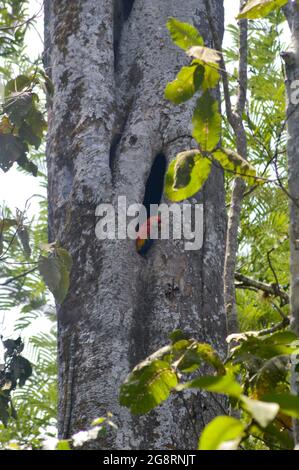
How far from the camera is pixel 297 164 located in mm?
2865

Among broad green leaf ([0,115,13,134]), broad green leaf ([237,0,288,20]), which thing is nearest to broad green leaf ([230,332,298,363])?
broad green leaf ([237,0,288,20])

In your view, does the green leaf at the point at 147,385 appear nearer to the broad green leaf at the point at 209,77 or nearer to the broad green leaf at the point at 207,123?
the broad green leaf at the point at 207,123

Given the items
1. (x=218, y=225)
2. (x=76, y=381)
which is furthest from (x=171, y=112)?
(x=76, y=381)

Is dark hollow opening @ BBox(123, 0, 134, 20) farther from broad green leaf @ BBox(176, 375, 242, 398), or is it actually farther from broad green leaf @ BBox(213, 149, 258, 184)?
broad green leaf @ BBox(176, 375, 242, 398)

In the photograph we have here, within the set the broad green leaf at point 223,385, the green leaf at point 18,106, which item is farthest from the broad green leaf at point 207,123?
the green leaf at point 18,106

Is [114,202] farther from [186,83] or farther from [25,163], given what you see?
[186,83]

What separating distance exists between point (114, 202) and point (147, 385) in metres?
1.53

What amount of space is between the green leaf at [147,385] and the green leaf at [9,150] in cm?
221

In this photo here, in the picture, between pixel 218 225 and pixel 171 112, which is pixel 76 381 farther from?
pixel 171 112

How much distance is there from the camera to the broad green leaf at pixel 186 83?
287cm

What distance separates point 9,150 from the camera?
4711mm

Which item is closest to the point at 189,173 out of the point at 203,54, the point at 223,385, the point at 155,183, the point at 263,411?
the point at 203,54

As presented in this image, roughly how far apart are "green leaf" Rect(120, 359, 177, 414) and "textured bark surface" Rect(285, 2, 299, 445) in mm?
363
